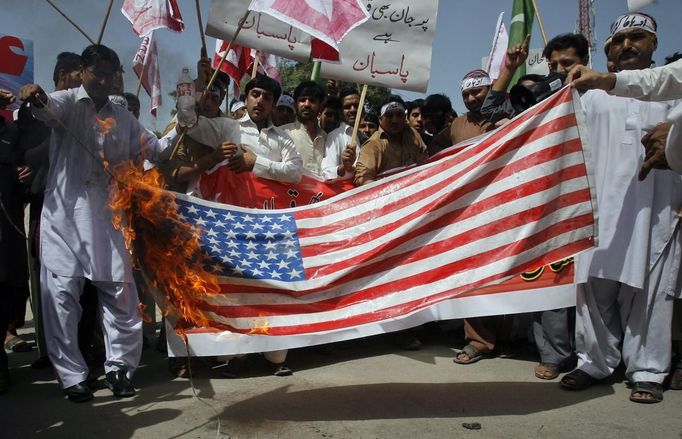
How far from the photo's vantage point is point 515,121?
153 inches

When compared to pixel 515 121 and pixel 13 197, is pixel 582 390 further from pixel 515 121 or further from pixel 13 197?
pixel 13 197

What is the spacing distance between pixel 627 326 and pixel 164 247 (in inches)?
122

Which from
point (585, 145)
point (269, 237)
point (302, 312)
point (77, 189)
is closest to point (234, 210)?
point (269, 237)

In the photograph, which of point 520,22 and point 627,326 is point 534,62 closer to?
point 520,22

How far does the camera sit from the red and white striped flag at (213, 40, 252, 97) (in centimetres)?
758

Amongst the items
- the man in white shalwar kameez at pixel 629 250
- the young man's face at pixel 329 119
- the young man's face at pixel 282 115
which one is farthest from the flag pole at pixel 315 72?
the man in white shalwar kameez at pixel 629 250

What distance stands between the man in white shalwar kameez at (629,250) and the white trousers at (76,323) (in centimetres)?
300

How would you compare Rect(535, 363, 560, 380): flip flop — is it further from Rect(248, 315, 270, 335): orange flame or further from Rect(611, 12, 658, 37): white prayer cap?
Rect(611, 12, 658, 37): white prayer cap

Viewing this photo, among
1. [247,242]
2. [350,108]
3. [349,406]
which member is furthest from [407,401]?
[350,108]

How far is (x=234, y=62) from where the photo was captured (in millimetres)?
7707

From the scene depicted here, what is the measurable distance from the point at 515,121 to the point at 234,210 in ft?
6.14

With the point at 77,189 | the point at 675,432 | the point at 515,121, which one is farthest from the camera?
the point at 77,189

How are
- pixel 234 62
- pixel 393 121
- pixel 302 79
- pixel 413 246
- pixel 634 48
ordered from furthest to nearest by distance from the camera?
1. pixel 302 79
2. pixel 234 62
3. pixel 393 121
4. pixel 634 48
5. pixel 413 246

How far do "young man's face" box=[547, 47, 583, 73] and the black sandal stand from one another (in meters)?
2.28
